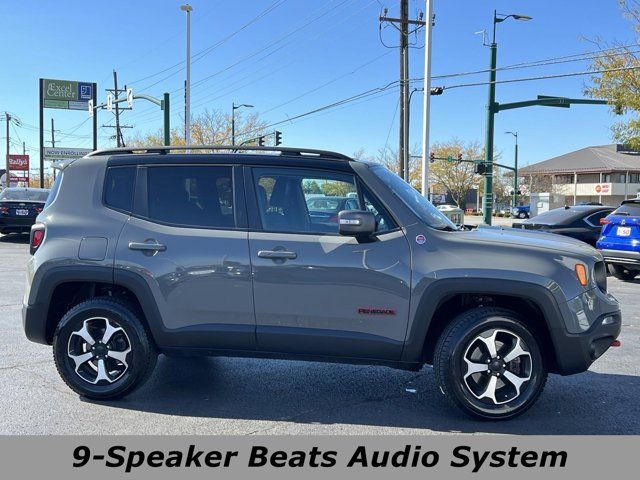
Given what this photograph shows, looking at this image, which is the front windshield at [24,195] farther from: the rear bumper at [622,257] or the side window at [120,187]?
the rear bumper at [622,257]

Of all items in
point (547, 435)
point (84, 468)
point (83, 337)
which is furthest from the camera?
point (83, 337)

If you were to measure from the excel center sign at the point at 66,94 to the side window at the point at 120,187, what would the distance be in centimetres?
4923

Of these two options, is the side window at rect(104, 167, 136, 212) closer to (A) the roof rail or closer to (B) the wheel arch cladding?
(A) the roof rail

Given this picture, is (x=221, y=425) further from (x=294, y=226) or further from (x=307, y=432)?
(x=294, y=226)

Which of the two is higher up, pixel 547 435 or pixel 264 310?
pixel 264 310

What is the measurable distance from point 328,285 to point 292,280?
0.86 feet

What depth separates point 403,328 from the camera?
4.19 m

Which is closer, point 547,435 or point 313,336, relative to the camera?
point 547,435

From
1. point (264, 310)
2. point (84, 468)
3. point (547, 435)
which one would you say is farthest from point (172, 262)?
point (547, 435)

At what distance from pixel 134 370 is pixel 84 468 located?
1047mm

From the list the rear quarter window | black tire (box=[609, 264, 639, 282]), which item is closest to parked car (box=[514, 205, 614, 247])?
black tire (box=[609, 264, 639, 282])

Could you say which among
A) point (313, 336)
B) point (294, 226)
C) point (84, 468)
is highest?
point (294, 226)

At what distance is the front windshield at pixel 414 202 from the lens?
4.45m

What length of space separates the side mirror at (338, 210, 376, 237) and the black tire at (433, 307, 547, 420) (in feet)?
3.07
